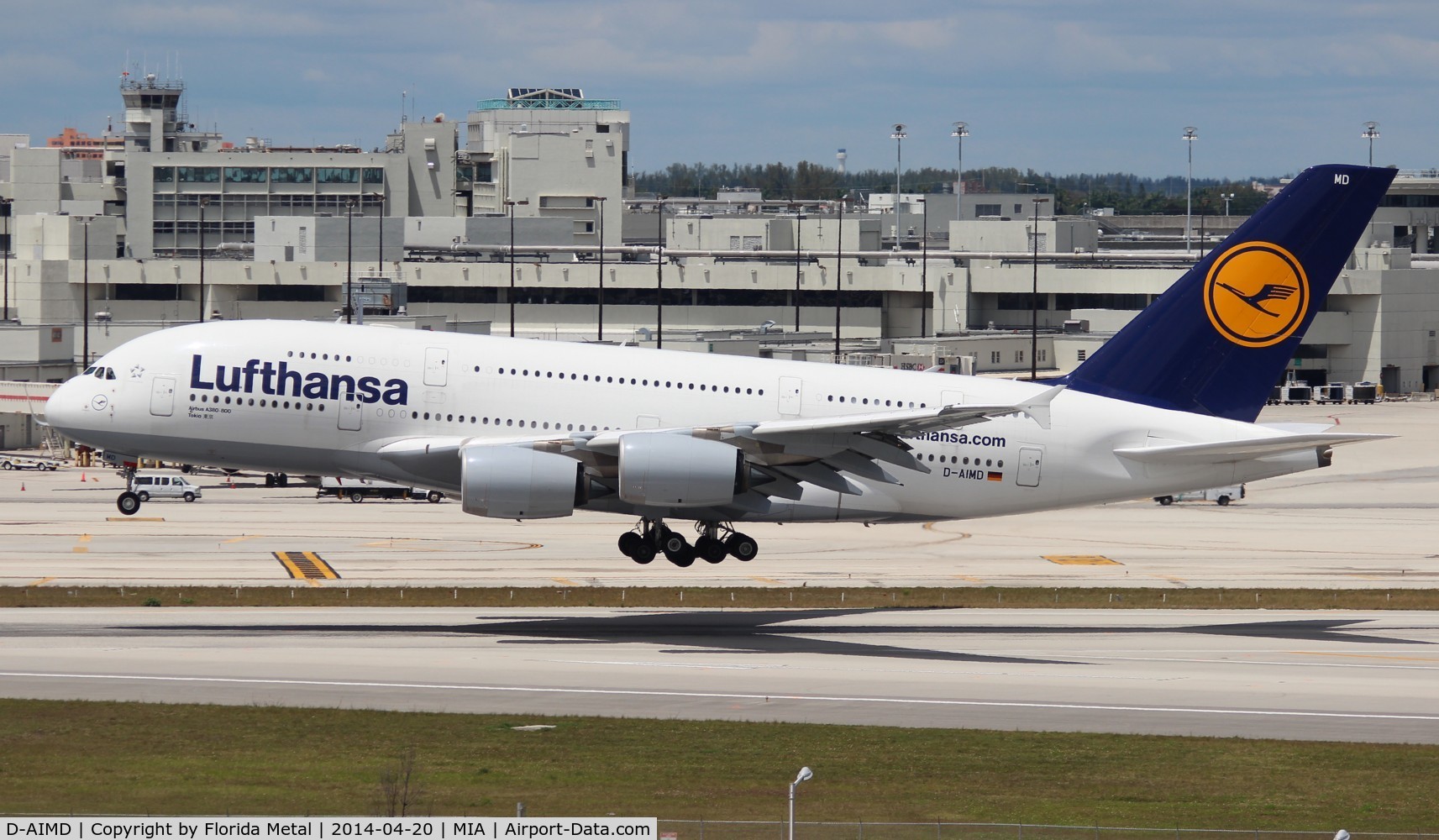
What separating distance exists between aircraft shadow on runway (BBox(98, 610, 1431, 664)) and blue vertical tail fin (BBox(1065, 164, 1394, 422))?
7.35 m

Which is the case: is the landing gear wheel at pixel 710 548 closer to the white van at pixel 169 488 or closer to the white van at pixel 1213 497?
the white van at pixel 1213 497

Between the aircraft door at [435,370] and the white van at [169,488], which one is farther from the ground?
the aircraft door at [435,370]

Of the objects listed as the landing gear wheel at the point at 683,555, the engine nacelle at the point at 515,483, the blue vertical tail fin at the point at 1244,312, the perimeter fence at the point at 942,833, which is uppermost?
the blue vertical tail fin at the point at 1244,312

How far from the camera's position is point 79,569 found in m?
66.2

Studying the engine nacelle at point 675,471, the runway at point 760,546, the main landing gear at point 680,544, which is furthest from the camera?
the runway at point 760,546

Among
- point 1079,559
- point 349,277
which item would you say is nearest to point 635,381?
point 1079,559

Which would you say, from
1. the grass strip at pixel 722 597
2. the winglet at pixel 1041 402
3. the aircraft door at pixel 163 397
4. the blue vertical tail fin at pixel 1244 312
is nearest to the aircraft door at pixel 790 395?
the winglet at pixel 1041 402

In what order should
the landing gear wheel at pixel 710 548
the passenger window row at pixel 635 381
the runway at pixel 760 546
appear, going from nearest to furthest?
the passenger window row at pixel 635 381
the landing gear wheel at pixel 710 548
the runway at pixel 760 546

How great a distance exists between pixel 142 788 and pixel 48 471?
87.9 meters

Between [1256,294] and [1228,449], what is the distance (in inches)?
234

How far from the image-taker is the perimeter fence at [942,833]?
96.7 ft

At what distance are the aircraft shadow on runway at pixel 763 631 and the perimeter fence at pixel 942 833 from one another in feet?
57.1

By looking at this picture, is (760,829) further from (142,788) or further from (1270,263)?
(1270,263)

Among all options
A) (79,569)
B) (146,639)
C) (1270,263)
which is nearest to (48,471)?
(79,569)
